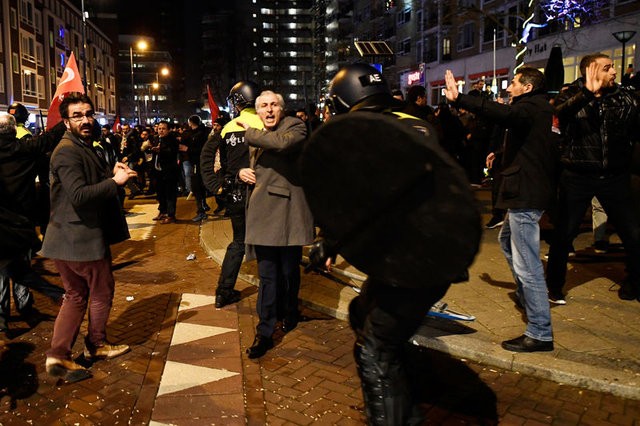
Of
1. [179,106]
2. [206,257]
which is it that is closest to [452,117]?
[206,257]

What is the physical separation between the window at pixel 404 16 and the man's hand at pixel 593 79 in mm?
47861

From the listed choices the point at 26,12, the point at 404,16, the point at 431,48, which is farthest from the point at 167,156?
the point at 26,12

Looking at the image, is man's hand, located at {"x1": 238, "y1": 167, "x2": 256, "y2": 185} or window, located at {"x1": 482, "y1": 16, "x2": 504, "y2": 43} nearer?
man's hand, located at {"x1": 238, "y1": 167, "x2": 256, "y2": 185}

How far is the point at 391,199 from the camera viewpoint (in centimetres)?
227

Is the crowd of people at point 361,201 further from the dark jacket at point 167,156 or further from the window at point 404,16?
the window at point 404,16

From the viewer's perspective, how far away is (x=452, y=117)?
39.4 feet

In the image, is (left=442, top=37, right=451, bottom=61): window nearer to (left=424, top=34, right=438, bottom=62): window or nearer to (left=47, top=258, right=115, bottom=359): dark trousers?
(left=424, top=34, right=438, bottom=62): window

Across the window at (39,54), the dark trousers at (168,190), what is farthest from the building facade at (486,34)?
the window at (39,54)

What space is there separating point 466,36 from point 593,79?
1454 inches

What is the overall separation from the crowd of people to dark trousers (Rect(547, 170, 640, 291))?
0.04 feet

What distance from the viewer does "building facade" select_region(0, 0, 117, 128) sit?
42750 mm

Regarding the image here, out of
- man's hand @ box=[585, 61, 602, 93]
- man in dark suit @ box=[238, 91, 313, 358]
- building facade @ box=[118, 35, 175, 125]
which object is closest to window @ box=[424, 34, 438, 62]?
man's hand @ box=[585, 61, 602, 93]

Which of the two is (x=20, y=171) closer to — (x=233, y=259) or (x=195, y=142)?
(x=233, y=259)

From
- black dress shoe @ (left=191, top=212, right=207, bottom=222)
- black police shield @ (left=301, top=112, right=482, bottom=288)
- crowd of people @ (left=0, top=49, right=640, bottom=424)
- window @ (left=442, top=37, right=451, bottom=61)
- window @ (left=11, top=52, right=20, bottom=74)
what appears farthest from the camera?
window @ (left=11, top=52, right=20, bottom=74)
